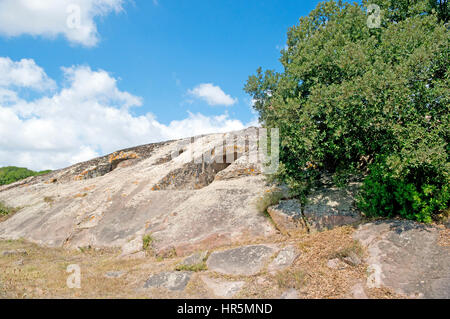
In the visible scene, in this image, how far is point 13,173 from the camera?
32.2 m

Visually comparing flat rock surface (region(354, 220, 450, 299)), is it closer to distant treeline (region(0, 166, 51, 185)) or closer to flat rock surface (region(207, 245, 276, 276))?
flat rock surface (region(207, 245, 276, 276))

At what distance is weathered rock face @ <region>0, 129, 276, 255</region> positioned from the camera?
34.9 ft

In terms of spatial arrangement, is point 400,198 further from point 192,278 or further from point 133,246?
point 133,246

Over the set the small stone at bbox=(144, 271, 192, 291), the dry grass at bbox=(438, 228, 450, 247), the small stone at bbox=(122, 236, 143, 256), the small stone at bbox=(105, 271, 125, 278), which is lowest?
the small stone at bbox=(105, 271, 125, 278)

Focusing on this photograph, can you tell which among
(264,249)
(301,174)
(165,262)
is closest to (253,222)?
(264,249)

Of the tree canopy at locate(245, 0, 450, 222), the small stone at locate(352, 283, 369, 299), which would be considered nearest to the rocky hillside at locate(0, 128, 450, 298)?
the small stone at locate(352, 283, 369, 299)

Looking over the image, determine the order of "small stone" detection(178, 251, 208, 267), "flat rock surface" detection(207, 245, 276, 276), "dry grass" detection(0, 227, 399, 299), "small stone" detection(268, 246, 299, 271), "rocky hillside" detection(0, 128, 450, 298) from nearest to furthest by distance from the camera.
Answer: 1. "dry grass" detection(0, 227, 399, 299)
2. "rocky hillside" detection(0, 128, 450, 298)
3. "small stone" detection(268, 246, 299, 271)
4. "flat rock surface" detection(207, 245, 276, 276)
5. "small stone" detection(178, 251, 208, 267)

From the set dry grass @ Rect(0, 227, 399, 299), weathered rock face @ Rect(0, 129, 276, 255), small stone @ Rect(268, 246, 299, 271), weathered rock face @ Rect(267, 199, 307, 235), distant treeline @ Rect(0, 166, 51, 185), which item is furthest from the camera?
distant treeline @ Rect(0, 166, 51, 185)

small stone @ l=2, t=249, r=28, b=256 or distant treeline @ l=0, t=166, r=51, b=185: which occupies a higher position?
distant treeline @ l=0, t=166, r=51, b=185

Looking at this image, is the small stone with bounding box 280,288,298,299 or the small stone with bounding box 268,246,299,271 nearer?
the small stone with bounding box 280,288,298,299

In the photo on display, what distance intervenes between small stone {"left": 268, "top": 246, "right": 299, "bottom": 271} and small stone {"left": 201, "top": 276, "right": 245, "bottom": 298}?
108cm

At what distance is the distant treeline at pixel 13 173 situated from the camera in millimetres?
30500

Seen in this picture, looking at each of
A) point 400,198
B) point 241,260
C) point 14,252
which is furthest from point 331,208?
point 14,252

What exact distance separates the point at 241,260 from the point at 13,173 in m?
34.1
